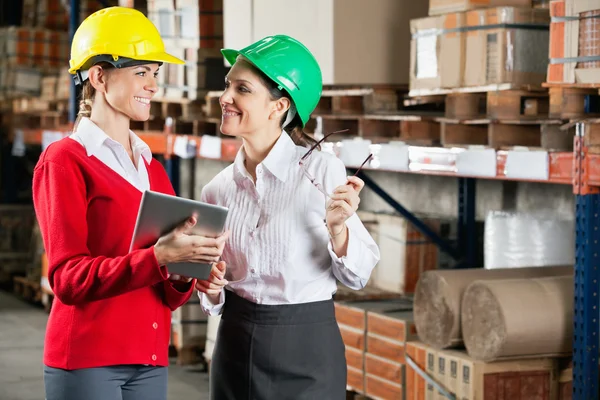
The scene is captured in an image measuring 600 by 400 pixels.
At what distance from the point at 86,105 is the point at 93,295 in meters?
0.68

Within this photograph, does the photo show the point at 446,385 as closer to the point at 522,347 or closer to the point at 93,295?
the point at 522,347

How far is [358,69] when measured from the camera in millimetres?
6219

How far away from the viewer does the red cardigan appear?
9.70 feet

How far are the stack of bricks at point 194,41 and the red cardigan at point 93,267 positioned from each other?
501 centimetres

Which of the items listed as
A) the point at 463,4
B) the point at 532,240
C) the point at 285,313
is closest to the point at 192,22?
the point at 463,4

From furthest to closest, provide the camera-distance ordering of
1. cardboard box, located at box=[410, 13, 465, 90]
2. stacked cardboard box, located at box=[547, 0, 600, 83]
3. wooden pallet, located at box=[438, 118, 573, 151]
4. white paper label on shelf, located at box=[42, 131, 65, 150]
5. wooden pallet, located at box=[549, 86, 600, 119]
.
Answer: white paper label on shelf, located at box=[42, 131, 65, 150]
cardboard box, located at box=[410, 13, 465, 90]
wooden pallet, located at box=[438, 118, 573, 151]
wooden pallet, located at box=[549, 86, 600, 119]
stacked cardboard box, located at box=[547, 0, 600, 83]

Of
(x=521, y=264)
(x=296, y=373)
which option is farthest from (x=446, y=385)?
(x=296, y=373)

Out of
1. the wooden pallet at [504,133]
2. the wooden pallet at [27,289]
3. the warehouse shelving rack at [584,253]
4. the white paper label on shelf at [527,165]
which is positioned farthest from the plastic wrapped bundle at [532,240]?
the wooden pallet at [27,289]

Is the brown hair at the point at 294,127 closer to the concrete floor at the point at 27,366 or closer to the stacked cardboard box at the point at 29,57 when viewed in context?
the concrete floor at the point at 27,366

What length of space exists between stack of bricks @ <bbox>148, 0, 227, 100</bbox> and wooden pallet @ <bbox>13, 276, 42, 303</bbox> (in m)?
4.74

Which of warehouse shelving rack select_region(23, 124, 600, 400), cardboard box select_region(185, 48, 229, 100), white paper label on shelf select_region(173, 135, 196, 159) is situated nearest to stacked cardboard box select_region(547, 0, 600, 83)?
warehouse shelving rack select_region(23, 124, 600, 400)

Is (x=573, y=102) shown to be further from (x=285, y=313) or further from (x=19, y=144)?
(x=19, y=144)

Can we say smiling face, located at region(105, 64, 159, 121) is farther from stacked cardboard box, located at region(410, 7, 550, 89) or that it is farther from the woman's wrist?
stacked cardboard box, located at region(410, 7, 550, 89)

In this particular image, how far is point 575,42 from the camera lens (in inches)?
185
